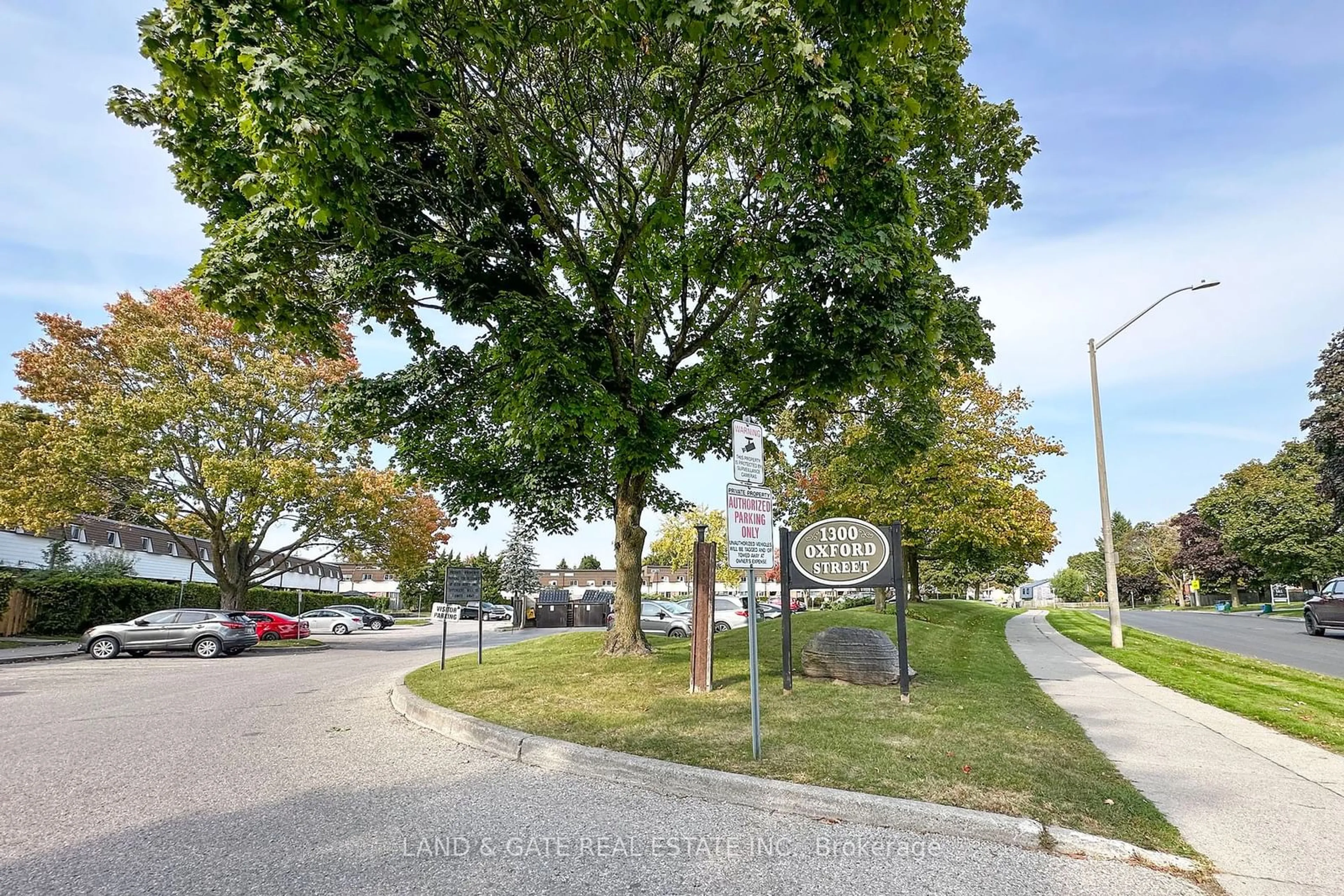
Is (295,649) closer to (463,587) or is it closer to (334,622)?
(334,622)

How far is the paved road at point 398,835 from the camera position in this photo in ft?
→ 11.5

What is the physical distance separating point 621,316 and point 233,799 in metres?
8.17

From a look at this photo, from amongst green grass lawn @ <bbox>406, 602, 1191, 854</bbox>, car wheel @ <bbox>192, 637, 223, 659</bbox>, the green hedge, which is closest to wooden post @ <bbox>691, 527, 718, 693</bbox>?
green grass lawn @ <bbox>406, 602, 1191, 854</bbox>

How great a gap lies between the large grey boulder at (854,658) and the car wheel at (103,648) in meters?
18.9

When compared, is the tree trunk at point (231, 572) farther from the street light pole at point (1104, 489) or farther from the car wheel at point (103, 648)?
the street light pole at point (1104, 489)

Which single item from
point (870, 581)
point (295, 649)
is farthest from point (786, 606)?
point (295, 649)

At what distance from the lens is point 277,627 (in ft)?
82.4

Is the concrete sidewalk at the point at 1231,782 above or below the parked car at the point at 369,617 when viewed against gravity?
above

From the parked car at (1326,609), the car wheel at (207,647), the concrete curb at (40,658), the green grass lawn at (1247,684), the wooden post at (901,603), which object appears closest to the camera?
the green grass lawn at (1247,684)

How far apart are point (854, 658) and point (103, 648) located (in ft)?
65.3

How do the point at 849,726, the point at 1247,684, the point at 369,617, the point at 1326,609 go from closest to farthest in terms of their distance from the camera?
1. the point at 849,726
2. the point at 1247,684
3. the point at 1326,609
4. the point at 369,617

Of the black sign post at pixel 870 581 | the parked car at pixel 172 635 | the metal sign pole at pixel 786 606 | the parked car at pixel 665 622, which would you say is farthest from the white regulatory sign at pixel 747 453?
the parked car at pixel 172 635

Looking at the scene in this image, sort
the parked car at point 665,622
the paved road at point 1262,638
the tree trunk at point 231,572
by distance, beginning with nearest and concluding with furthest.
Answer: the paved road at point 1262,638
the parked car at point 665,622
the tree trunk at point 231,572

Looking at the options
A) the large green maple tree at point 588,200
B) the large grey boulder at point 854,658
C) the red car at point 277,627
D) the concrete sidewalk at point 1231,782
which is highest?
the large green maple tree at point 588,200
